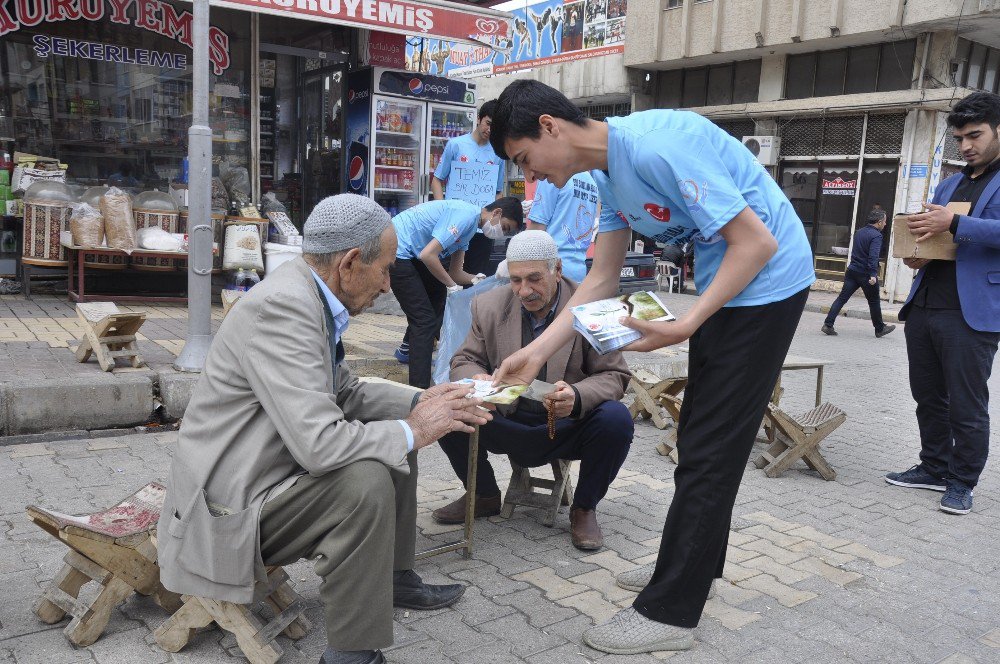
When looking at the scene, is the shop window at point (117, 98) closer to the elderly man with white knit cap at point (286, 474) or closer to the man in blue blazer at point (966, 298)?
the man in blue blazer at point (966, 298)

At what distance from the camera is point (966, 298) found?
4.07m

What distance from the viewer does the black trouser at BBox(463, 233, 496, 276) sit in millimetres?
6562

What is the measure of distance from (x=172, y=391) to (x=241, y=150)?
16.8ft

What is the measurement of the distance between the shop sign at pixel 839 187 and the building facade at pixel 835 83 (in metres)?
0.02

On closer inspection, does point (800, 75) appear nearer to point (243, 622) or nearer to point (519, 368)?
point (519, 368)

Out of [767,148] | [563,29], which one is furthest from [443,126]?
[563,29]

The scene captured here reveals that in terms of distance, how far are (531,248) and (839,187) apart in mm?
15955

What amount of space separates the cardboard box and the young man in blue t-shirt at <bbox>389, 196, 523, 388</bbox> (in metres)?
2.47

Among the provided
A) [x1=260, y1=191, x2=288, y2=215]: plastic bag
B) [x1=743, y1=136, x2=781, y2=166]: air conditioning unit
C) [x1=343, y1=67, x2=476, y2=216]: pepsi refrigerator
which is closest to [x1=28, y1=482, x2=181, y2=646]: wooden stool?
[x1=260, y1=191, x2=288, y2=215]: plastic bag

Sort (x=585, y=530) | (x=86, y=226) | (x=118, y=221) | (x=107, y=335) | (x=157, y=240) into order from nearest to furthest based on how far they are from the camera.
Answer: (x=585, y=530) → (x=107, y=335) → (x=86, y=226) → (x=118, y=221) → (x=157, y=240)

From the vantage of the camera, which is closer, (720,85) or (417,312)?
(417,312)

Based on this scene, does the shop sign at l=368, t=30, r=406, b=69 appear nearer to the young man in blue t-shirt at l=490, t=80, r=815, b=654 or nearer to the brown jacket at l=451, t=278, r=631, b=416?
the brown jacket at l=451, t=278, r=631, b=416

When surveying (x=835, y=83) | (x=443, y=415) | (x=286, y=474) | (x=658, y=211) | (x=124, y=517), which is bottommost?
(x=124, y=517)

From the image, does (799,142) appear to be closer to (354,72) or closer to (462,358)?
(354,72)
